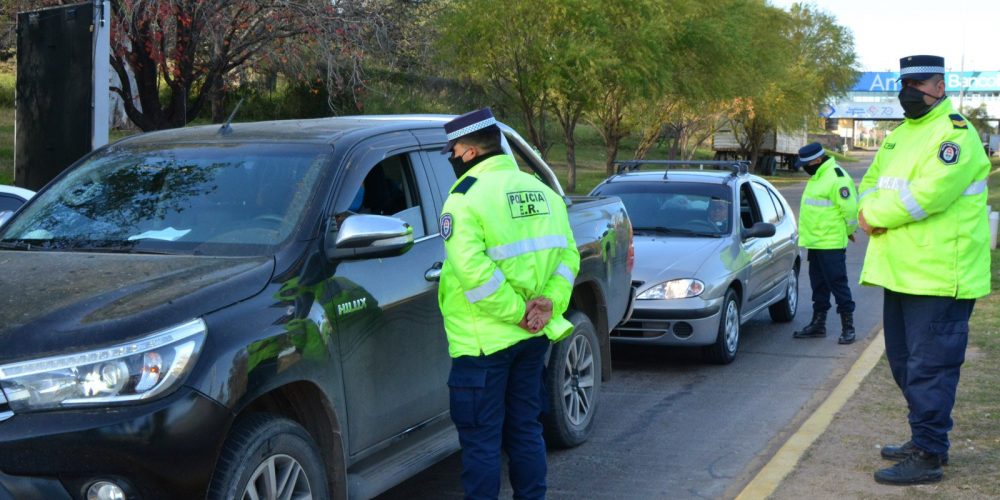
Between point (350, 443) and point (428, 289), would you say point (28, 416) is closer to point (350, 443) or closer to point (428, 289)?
point (350, 443)

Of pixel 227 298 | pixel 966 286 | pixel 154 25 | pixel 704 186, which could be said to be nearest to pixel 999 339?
pixel 704 186

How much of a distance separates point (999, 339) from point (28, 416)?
8.42 metres

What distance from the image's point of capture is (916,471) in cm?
557

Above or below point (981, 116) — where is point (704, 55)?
below

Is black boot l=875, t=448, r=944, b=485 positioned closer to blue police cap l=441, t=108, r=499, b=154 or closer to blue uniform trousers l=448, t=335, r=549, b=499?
blue uniform trousers l=448, t=335, r=549, b=499

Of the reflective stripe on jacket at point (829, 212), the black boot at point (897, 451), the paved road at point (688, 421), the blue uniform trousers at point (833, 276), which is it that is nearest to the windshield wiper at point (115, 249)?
the paved road at point (688, 421)

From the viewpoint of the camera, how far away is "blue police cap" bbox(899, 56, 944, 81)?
5.54 m

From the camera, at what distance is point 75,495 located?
11.3 ft

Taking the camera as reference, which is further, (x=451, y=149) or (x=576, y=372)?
(x=576, y=372)

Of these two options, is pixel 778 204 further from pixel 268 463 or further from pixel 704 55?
pixel 704 55

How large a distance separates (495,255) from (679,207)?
6.10m

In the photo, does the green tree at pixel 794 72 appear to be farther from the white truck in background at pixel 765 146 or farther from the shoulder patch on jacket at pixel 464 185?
the shoulder patch on jacket at pixel 464 185

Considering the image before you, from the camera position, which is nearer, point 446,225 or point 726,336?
point 446,225

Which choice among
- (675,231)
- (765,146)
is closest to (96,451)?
(675,231)
